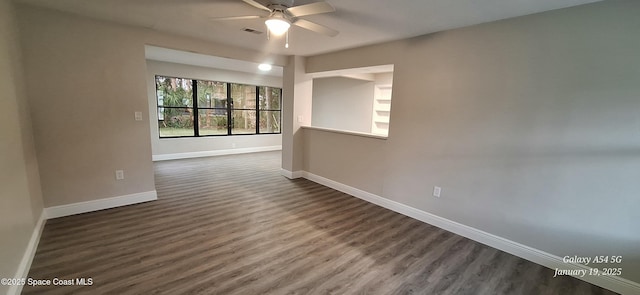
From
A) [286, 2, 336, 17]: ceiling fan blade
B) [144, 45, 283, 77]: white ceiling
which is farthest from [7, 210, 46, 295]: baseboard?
[144, 45, 283, 77]: white ceiling

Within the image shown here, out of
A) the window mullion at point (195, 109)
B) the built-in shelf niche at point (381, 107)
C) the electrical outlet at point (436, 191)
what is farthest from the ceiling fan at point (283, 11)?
the window mullion at point (195, 109)

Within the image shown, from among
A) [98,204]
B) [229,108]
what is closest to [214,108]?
[229,108]

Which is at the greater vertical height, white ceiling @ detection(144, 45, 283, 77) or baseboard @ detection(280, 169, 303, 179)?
white ceiling @ detection(144, 45, 283, 77)

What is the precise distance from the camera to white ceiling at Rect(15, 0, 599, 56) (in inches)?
85.5

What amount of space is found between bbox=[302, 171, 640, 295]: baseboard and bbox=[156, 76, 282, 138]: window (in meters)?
4.74

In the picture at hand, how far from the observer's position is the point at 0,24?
6.48 ft

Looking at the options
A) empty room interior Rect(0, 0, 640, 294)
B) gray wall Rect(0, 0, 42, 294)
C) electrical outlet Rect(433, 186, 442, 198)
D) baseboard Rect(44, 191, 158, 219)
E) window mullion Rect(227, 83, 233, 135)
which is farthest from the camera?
window mullion Rect(227, 83, 233, 135)

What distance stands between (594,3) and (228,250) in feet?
12.3

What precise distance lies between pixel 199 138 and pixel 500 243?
6.68 m

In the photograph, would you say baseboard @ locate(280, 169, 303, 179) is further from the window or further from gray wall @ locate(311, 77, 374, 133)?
the window

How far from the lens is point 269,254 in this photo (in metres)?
2.38

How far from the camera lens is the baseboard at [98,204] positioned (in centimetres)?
293

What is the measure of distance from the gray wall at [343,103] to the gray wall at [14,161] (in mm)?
5164

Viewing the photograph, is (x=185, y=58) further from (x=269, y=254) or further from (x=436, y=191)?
(x=436, y=191)
